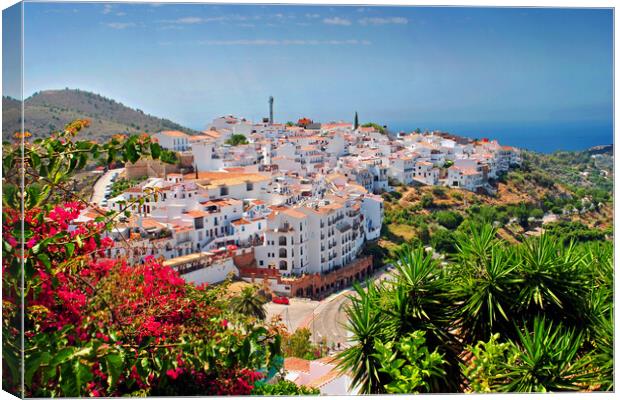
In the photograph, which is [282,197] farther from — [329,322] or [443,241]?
[443,241]

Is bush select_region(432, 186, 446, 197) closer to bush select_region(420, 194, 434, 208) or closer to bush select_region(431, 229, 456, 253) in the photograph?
bush select_region(420, 194, 434, 208)

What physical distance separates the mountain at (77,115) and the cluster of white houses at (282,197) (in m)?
0.44

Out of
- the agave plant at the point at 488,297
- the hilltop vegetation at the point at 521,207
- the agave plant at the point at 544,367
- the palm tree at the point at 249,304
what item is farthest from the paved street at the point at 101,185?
the agave plant at the point at 544,367

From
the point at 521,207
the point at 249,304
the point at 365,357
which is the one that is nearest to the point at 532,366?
the point at 365,357

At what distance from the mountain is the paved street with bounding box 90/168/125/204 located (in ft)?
1.52

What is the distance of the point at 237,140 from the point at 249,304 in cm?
231

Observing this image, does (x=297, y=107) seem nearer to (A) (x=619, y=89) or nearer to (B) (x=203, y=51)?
(B) (x=203, y=51)

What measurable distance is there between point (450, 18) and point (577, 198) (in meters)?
2.04

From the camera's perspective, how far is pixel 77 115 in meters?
6.60

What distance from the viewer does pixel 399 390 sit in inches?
163

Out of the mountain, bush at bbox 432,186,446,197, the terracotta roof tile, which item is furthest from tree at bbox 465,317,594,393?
bush at bbox 432,186,446,197

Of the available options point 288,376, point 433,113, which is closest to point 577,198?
point 433,113

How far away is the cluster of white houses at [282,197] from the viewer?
6223mm

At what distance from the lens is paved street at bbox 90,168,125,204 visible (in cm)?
619
